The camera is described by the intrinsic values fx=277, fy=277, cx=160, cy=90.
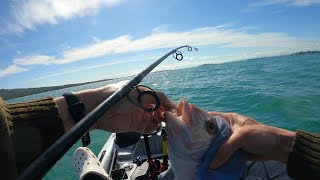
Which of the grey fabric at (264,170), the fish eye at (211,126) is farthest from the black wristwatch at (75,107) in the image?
the grey fabric at (264,170)

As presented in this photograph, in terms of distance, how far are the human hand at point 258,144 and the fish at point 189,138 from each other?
180mm

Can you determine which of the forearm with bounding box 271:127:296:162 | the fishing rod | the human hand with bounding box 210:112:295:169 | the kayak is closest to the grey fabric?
the kayak

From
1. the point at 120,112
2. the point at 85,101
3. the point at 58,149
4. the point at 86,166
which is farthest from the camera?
the point at 120,112

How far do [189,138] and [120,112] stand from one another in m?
0.93

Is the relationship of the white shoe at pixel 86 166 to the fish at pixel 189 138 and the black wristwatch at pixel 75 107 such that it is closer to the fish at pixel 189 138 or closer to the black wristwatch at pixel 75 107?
the black wristwatch at pixel 75 107

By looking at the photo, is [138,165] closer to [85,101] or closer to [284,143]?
[85,101]

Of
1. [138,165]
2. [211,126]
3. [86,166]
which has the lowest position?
[138,165]

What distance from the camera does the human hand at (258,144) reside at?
258 cm

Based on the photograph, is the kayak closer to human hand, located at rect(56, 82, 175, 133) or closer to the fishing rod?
human hand, located at rect(56, 82, 175, 133)

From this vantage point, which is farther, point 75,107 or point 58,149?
point 75,107

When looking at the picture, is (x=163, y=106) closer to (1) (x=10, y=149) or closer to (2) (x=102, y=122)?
(2) (x=102, y=122)

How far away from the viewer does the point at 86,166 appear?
3201 millimetres

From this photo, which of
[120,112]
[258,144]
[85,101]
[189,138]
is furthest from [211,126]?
[85,101]

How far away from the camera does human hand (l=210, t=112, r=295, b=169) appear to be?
258cm
